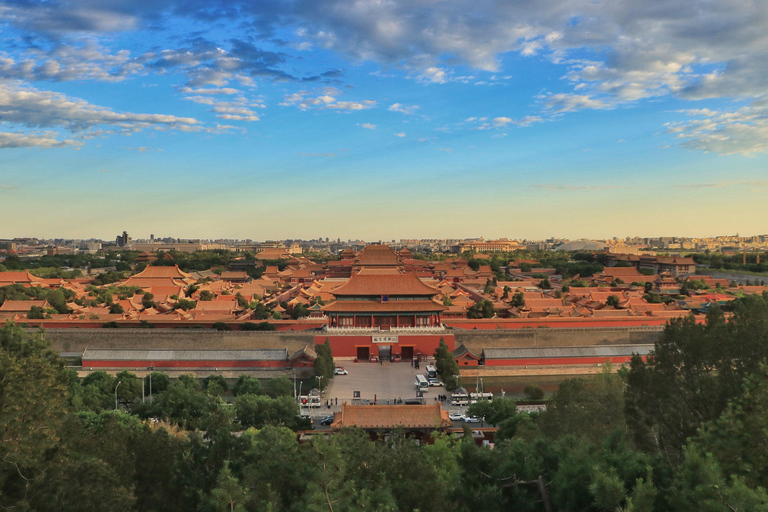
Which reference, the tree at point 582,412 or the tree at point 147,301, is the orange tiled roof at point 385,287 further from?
the tree at point 147,301

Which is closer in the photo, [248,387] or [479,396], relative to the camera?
[248,387]

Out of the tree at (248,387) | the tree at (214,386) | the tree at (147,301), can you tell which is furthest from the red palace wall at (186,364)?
the tree at (147,301)

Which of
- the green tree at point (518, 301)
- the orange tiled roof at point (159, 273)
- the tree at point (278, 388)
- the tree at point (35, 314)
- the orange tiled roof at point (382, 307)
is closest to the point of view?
the tree at point (278, 388)

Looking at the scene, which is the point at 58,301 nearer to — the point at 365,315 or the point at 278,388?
the point at 365,315

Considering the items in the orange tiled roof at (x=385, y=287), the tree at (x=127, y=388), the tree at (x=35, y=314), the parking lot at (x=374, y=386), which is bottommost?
the parking lot at (x=374, y=386)

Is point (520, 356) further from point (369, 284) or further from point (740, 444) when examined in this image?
point (740, 444)

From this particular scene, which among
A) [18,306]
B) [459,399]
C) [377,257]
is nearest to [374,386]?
[459,399]

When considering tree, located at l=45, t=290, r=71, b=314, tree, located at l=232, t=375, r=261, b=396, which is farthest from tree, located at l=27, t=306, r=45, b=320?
tree, located at l=232, t=375, r=261, b=396
